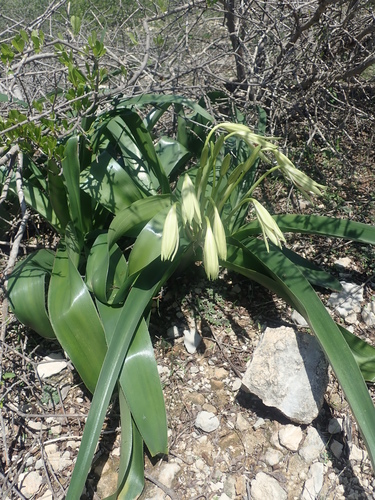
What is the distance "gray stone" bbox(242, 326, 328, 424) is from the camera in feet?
5.14

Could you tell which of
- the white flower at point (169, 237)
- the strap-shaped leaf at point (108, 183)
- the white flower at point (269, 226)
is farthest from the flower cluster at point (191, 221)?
the strap-shaped leaf at point (108, 183)

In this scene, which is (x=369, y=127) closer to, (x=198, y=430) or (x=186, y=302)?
(x=186, y=302)

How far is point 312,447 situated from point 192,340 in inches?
23.0

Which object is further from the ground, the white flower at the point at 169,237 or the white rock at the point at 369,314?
the white flower at the point at 169,237

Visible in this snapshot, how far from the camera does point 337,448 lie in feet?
5.10

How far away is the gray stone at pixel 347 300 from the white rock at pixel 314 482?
628 millimetres

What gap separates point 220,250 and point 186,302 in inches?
28.5

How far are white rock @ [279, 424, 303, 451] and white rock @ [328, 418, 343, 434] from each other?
A: 108 millimetres

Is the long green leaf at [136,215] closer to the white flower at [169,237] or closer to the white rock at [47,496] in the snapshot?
the white flower at [169,237]

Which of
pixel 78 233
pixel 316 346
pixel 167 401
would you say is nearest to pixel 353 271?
pixel 316 346

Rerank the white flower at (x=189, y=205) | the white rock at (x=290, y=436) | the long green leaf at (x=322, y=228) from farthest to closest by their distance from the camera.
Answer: the long green leaf at (x=322, y=228) < the white rock at (x=290, y=436) < the white flower at (x=189, y=205)

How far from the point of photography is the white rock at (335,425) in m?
1.59

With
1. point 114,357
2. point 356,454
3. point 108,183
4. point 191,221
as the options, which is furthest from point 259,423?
point 108,183

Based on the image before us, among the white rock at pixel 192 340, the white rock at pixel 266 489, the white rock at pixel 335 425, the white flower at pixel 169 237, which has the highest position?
the white flower at pixel 169 237
